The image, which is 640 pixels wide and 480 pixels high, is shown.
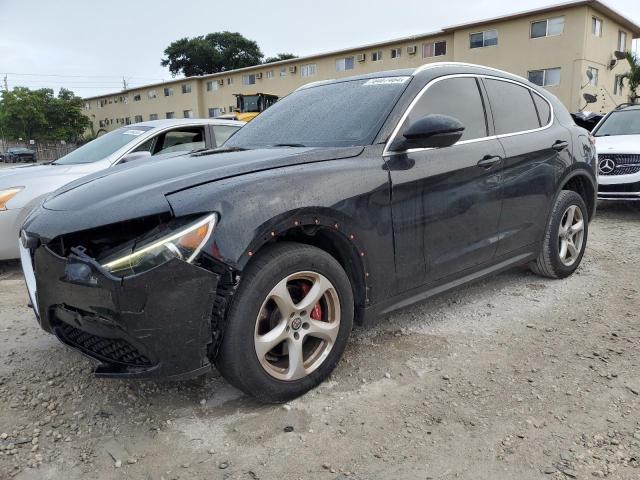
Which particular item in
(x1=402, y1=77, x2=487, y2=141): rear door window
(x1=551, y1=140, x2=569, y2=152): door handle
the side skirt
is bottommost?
the side skirt

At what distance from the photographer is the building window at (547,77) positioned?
82.3 ft

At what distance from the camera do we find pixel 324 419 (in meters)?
2.40

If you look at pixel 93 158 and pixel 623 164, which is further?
pixel 623 164

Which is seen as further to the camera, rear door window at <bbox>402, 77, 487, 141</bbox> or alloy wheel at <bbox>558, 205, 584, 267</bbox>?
alloy wheel at <bbox>558, 205, 584, 267</bbox>

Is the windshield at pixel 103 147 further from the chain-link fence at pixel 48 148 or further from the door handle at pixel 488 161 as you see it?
the chain-link fence at pixel 48 148

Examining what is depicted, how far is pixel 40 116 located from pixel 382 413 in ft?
189

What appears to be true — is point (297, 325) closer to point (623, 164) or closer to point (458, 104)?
point (458, 104)

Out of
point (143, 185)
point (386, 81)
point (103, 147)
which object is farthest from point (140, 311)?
point (103, 147)

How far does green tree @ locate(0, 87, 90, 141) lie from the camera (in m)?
50.8

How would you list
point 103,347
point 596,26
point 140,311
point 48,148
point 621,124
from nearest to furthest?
point 140,311, point 103,347, point 621,124, point 596,26, point 48,148

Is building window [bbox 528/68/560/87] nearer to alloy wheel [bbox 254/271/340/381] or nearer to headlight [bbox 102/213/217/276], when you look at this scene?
alloy wheel [bbox 254/271/340/381]

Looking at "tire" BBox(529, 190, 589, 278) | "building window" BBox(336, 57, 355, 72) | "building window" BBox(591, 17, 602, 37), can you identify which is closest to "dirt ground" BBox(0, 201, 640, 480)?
"tire" BBox(529, 190, 589, 278)

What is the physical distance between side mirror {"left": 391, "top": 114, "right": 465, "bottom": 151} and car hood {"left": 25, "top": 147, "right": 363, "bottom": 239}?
28 centimetres

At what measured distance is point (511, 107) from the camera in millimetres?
3795
